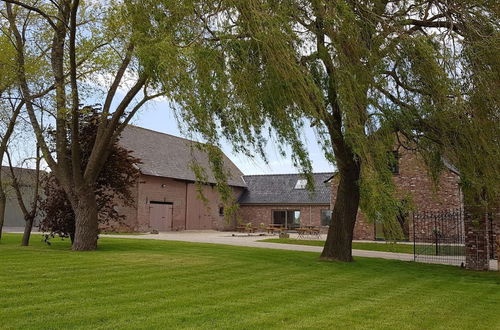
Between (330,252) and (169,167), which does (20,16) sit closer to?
(330,252)

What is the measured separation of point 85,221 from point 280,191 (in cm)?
2466

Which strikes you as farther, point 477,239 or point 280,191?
point 280,191

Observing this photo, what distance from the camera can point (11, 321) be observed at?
5664mm

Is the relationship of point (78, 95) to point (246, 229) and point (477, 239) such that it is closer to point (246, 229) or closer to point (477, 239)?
point (477, 239)

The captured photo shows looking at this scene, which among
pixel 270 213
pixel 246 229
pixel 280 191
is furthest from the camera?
pixel 280 191

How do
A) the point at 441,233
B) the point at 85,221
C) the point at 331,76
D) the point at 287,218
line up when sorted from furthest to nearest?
1. the point at 287,218
2. the point at 441,233
3. the point at 85,221
4. the point at 331,76

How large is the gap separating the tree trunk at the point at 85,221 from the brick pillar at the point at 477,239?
1086 cm

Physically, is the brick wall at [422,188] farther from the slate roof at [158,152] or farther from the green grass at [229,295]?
the green grass at [229,295]

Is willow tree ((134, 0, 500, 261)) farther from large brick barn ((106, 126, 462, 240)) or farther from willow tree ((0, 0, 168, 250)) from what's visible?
large brick barn ((106, 126, 462, 240))

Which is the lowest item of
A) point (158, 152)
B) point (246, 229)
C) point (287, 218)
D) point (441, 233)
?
point (246, 229)

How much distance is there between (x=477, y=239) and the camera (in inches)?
528

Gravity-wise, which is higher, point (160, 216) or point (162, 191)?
point (162, 191)

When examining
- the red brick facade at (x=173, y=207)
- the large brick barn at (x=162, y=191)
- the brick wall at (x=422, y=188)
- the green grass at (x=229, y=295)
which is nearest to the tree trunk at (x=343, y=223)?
the green grass at (x=229, y=295)

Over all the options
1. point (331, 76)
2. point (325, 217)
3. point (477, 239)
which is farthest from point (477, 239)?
point (325, 217)
